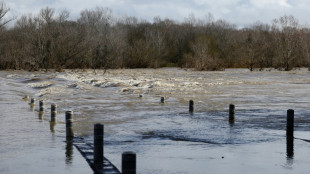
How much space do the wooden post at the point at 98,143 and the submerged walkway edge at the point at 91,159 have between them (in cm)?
12

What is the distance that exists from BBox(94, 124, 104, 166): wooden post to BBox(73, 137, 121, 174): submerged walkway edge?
0.12 m

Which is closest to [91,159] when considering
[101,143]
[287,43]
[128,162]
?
[101,143]

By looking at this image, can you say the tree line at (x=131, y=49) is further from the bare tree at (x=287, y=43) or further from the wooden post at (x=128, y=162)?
the wooden post at (x=128, y=162)

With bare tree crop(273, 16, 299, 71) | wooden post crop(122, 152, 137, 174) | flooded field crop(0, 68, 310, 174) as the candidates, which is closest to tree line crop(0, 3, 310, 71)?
bare tree crop(273, 16, 299, 71)

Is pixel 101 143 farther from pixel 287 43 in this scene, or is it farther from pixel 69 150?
pixel 287 43

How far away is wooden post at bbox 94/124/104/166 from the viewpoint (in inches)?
386

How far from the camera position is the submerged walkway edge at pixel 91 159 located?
9445 mm

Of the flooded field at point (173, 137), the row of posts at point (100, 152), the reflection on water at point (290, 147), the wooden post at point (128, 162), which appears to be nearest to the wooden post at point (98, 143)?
the row of posts at point (100, 152)

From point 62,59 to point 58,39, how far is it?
3.40 metres

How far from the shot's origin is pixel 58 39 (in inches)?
2963

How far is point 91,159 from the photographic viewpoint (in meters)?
10.6

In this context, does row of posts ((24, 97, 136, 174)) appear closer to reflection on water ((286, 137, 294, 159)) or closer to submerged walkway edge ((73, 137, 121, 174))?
submerged walkway edge ((73, 137, 121, 174))

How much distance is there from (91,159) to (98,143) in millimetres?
886

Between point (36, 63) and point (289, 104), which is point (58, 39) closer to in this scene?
point (36, 63)
